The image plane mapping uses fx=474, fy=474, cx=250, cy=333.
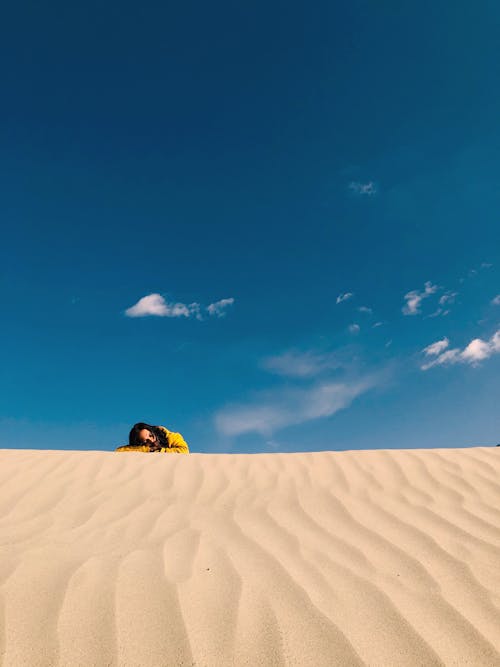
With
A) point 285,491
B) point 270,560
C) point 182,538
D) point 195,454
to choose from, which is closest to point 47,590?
point 182,538

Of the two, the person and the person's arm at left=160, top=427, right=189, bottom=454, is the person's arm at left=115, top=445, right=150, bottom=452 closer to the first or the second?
the person

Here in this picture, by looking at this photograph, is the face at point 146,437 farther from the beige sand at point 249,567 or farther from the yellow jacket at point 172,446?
the beige sand at point 249,567

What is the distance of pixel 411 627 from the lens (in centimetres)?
168

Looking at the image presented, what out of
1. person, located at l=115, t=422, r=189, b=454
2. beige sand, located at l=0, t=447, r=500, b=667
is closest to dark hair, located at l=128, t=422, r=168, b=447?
person, located at l=115, t=422, r=189, b=454

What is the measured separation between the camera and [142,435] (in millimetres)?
5469

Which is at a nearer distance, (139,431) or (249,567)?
(249,567)

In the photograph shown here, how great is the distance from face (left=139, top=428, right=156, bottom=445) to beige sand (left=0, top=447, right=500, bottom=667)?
1.67 meters

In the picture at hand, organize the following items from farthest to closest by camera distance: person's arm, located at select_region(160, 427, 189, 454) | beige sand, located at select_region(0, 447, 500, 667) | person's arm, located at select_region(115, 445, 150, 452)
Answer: person's arm, located at select_region(160, 427, 189, 454) < person's arm, located at select_region(115, 445, 150, 452) < beige sand, located at select_region(0, 447, 500, 667)

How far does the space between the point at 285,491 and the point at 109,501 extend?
1.19 metres

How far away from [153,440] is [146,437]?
0.09 m

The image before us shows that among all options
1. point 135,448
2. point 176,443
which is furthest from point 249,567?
point 176,443

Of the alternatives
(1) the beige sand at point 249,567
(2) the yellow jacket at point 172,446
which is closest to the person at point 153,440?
(2) the yellow jacket at point 172,446

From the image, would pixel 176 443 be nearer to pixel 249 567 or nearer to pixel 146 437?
pixel 146 437

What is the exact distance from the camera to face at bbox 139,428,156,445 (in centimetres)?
544
